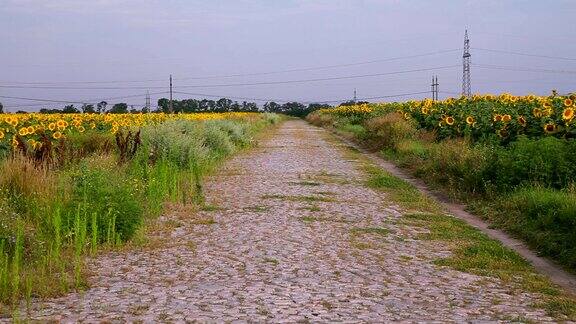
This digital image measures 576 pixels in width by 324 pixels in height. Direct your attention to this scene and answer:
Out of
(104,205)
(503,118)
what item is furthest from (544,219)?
(503,118)

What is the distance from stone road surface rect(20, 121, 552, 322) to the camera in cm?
555

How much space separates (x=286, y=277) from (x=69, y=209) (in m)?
2.81

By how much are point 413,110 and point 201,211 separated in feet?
66.0

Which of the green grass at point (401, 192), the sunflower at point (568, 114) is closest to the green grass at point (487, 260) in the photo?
the green grass at point (401, 192)

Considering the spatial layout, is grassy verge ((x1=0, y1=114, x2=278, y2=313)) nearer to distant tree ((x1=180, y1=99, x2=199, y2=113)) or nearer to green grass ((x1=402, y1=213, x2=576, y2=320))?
green grass ((x1=402, y1=213, x2=576, y2=320))

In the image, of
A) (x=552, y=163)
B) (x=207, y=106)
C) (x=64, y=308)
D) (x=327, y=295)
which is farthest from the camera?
(x=207, y=106)

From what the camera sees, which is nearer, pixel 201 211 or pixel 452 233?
pixel 452 233

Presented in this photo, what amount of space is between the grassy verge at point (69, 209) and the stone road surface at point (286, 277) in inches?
11.7

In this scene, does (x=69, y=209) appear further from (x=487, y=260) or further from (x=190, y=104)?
(x=190, y=104)

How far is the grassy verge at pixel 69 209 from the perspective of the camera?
20.7ft

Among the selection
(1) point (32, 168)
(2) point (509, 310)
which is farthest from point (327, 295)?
(1) point (32, 168)

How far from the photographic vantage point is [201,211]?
1095cm

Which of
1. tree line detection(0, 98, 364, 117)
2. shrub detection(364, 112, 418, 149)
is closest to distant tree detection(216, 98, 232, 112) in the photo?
tree line detection(0, 98, 364, 117)

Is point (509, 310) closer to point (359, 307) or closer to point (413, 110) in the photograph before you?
point (359, 307)
